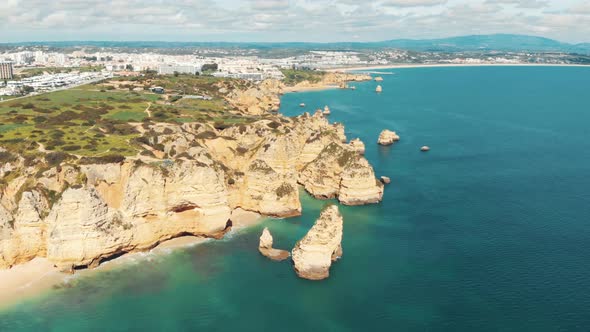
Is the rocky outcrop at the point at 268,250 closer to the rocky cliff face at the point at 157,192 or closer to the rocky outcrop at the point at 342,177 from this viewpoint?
the rocky cliff face at the point at 157,192

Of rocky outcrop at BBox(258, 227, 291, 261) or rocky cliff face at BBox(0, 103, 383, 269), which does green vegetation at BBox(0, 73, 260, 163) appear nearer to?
rocky cliff face at BBox(0, 103, 383, 269)

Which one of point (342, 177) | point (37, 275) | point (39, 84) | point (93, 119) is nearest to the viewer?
point (37, 275)

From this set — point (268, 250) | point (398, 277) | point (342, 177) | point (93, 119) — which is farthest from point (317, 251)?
point (93, 119)

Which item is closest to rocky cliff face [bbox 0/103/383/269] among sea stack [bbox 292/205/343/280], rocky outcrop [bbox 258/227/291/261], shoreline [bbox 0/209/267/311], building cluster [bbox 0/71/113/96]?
shoreline [bbox 0/209/267/311]

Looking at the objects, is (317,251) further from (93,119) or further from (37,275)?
(93,119)

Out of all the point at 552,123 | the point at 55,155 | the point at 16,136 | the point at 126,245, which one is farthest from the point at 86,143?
the point at 552,123

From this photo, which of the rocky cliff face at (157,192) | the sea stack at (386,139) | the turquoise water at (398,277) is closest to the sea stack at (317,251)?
the turquoise water at (398,277)
